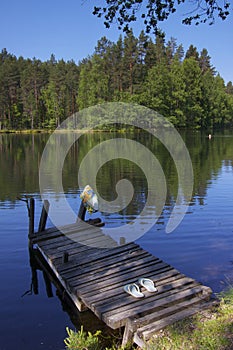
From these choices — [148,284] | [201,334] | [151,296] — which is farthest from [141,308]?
[201,334]

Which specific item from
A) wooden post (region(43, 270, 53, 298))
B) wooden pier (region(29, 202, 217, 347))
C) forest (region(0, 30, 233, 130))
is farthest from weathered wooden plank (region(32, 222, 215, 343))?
forest (region(0, 30, 233, 130))

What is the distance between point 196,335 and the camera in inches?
211

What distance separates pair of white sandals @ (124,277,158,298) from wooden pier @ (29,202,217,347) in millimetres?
89

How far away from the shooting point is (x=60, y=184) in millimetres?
23016

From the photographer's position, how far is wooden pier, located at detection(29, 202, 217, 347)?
6152 mm

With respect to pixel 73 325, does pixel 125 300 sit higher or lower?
higher

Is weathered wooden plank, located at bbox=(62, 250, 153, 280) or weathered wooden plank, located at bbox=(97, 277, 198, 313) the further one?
weathered wooden plank, located at bbox=(62, 250, 153, 280)

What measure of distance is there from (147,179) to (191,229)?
11114mm

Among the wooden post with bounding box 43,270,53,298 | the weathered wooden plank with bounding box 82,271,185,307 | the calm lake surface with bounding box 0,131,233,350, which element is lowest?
the wooden post with bounding box 43,270,53,298

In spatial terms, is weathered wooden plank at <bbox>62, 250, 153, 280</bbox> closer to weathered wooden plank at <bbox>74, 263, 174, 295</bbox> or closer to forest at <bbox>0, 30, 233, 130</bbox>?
weathered wooden plank at <bbox>74, 263, 174, 295</bbox>

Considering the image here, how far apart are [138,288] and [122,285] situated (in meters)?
0.52

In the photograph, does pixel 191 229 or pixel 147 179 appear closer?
pixel 191 229

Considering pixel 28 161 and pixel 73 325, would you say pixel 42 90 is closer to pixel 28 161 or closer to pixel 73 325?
pixel 28 161

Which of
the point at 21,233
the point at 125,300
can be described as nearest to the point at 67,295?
the point at 125,300
